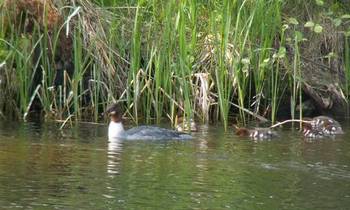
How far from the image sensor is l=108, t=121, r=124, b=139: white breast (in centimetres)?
1236

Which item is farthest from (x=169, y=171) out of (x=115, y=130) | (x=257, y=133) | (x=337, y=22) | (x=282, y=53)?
(x=337, y=22)

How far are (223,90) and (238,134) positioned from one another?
61 centimetres

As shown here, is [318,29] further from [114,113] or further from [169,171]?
[169,171]

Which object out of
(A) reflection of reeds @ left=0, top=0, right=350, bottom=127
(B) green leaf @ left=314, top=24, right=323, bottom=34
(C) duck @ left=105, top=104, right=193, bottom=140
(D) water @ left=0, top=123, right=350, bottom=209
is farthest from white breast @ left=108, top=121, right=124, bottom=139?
(B) green leaf @ left=314, top=24, right=323, bottom=34

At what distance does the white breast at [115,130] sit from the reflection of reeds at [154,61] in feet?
2.29

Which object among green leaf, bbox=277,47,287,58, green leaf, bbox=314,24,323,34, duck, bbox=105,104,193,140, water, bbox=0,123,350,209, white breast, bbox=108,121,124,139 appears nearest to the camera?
water, bbox=0,123,350,209

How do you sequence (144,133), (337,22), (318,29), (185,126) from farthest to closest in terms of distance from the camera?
(337,22)
(318,29)
(185,126)
(144,133)

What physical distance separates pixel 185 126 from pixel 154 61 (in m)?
1.19

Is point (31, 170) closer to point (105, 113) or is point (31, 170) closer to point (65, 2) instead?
point (105, 113)

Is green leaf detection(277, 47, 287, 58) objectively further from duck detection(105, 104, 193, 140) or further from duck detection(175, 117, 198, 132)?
duck detection(105, 104, 193, 140)

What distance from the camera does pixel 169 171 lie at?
9.91m

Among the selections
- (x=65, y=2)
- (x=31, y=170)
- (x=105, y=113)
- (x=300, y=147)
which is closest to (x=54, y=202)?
(x=31, y=170)

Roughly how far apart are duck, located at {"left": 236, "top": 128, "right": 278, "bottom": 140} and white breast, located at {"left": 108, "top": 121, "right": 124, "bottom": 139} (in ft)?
4.69

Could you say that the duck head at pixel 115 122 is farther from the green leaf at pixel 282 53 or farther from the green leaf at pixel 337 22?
the green leaf at pixel 337 22
